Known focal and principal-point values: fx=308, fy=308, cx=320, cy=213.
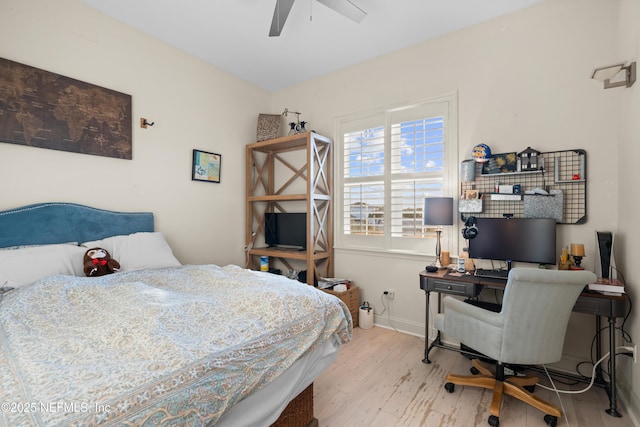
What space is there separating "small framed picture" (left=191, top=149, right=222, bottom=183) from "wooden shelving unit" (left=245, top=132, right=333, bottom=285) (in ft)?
1.46

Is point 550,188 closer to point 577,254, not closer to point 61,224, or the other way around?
point 577,254

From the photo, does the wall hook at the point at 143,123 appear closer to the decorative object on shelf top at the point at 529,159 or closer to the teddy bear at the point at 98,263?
the teddy bear at the point at 98,263

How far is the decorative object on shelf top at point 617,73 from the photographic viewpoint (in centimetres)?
192

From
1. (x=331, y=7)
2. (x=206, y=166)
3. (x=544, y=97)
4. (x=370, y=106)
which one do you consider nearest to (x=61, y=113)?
(x=206, y=166)

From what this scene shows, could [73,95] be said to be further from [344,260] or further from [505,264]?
[505,264]

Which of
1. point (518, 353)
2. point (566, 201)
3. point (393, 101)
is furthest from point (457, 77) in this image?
point (518, 353)

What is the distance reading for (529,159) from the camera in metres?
2.54

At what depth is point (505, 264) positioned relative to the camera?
2.69 m

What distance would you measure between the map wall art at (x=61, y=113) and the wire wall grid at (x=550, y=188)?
11.0 feet

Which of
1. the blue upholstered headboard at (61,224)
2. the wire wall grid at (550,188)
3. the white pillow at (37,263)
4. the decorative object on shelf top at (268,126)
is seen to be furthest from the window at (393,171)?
the white pillow at (37,263)

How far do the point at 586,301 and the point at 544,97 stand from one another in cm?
162

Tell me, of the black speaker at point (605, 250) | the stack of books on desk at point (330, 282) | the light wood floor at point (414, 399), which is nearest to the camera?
the light wood floor at point (414, 399)

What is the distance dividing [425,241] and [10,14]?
3.87 meters

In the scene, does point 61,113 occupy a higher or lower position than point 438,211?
higher
